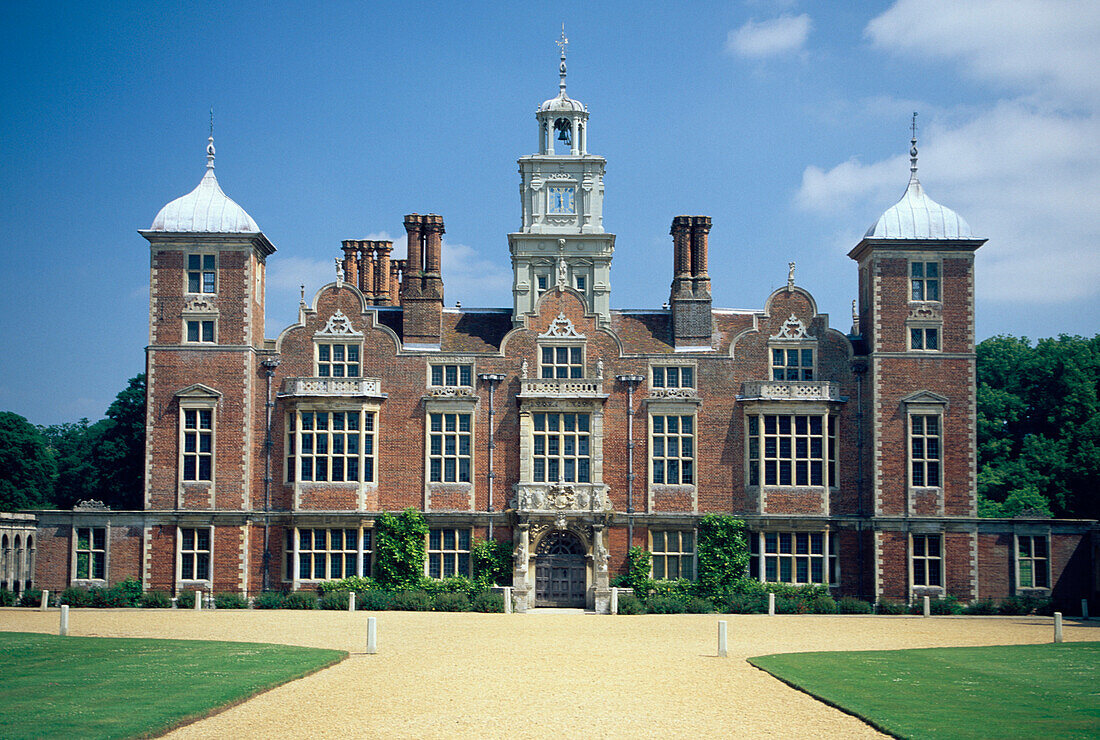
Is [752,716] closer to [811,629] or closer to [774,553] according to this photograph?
[811,629]

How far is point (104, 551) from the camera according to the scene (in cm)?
4141

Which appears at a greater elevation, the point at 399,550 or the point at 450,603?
the point at 399,550

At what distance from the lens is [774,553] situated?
1650 inches

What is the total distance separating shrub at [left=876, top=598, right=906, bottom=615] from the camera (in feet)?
131

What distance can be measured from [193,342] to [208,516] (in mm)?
6467

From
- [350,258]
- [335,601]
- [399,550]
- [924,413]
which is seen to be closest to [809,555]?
[924,413]

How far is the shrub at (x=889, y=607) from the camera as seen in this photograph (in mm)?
39838

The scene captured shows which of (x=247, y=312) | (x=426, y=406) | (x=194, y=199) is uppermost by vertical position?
(x=194, y=199)

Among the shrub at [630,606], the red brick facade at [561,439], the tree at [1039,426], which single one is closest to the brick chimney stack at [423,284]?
the red brick facade at [561,439]

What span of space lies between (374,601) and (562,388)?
33.4 feet

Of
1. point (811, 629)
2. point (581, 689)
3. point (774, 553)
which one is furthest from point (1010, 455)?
point (581, 689)

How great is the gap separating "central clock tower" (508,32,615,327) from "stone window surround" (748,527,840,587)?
33.3 feet

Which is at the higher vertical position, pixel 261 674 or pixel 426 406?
pixel 426 406

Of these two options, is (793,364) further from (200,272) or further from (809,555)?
(200,272)
